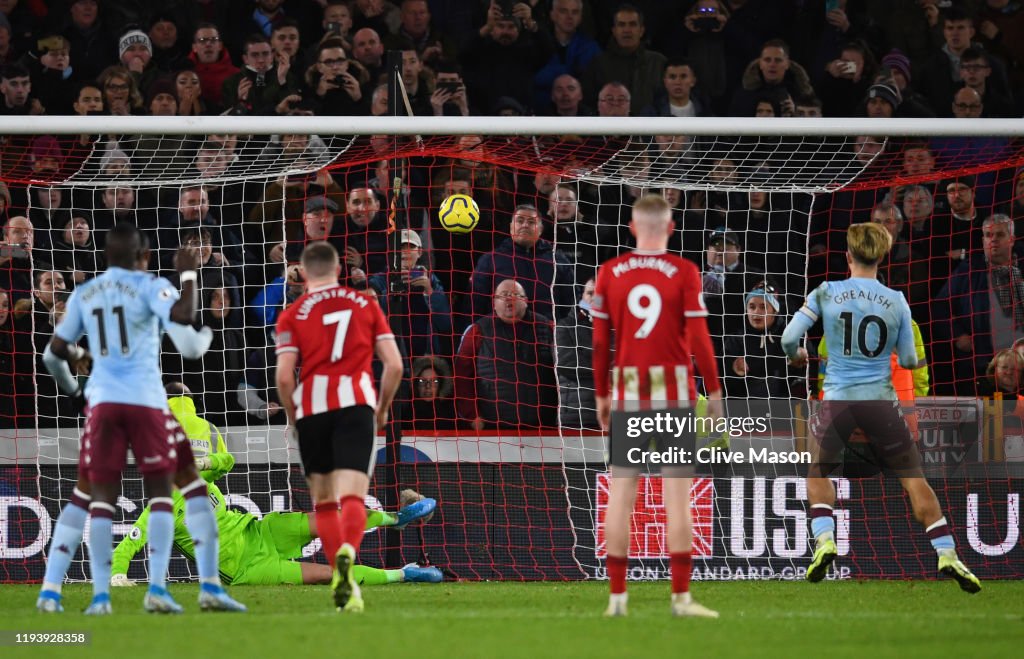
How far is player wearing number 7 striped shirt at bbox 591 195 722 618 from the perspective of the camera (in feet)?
22.0

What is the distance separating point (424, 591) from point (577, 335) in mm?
2739

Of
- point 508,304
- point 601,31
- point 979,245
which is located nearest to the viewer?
point 508,304

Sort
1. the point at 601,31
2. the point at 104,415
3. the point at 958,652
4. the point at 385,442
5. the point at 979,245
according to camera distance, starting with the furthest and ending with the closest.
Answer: the point at 601,31 → the point at 979,245 → the point at 385,442 → the point at 104,415 → the point at 958,652

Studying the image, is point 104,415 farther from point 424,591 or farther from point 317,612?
point 424,591

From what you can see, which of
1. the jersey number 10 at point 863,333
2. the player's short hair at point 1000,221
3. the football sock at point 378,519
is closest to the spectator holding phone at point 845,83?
the player's short hair at point 1000,221

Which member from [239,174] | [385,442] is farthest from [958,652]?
[239,174]

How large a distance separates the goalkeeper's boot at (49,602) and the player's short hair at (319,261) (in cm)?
204

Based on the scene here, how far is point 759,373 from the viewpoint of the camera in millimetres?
11141

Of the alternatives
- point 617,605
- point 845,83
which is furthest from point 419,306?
point 845,83

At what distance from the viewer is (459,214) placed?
1037cm

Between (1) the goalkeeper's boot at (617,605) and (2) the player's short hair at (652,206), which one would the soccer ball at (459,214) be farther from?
(1) the goalkeeper's boot at (617,605)

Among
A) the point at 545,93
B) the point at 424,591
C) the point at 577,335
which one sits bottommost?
the point at 424,591

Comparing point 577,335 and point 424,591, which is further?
point 577,335

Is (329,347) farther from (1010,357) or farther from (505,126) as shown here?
(1010,357)
